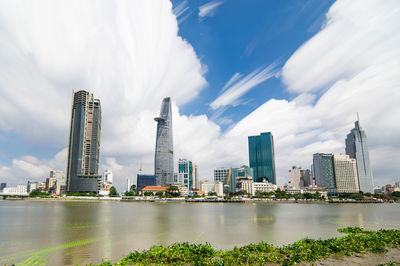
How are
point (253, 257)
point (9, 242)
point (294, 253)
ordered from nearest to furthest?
point (253, 257), point (294, 253), point (9, 242)

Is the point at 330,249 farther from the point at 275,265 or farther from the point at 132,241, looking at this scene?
the point at 132,241

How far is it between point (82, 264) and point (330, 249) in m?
19.4

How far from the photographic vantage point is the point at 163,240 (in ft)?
92.4

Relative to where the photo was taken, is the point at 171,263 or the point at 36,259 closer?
Result: the point at 171,263

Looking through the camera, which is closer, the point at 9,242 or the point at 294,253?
the point at 294,253

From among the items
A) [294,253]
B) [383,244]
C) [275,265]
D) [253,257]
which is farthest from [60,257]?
[383,244]

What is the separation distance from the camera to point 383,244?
20562 mm

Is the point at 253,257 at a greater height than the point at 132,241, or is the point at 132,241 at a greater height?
the point at 253,257

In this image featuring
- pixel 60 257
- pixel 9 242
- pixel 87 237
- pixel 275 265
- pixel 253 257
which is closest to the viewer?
pixel 275 265

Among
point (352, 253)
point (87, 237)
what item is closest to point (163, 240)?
point (87, 237)

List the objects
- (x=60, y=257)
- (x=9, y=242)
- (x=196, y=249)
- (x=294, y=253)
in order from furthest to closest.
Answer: (x=9, y=242) < (x=60, y=257) < (x=196, y=249) < (x=294, y=253)

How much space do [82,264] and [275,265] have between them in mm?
14306

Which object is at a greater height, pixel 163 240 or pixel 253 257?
pixel 253 257

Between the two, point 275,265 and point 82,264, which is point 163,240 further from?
point 275,265
